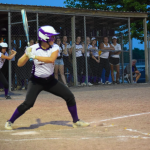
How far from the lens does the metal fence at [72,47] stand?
616 inches

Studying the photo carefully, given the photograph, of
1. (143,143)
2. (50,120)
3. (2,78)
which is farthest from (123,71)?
(143,143)

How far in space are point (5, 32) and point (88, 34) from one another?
4197 mm

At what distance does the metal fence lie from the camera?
15.6 metres

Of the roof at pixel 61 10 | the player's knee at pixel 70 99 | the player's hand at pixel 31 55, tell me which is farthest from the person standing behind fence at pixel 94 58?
the player's hand at pixel 31 55

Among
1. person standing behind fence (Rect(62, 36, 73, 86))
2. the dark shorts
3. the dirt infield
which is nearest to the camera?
the dirt infield

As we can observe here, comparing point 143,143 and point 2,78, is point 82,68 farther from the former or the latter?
point 143,143

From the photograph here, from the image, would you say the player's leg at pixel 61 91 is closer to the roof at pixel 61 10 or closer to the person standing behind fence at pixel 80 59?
the roof at pixel 61 10

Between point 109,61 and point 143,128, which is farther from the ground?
point 109,61

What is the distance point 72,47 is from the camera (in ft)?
53.8

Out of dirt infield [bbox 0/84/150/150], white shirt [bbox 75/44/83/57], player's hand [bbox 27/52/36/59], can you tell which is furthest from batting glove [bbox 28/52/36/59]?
white shirt [bbox 75/44/83/57]

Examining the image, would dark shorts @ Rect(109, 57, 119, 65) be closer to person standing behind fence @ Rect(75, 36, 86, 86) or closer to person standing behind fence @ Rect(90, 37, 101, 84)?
person standing behind fence @ Rect(90, 37, 101, 84)

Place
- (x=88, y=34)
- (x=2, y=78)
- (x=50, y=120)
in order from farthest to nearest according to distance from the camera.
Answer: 1. (x=88, y=34)
2. (x=2, y=78)
3. (x=50, y=120)

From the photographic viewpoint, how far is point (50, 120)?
25.4 feet

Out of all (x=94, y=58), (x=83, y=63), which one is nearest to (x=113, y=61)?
(x=94, y=58)
